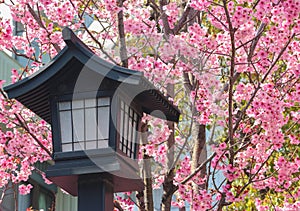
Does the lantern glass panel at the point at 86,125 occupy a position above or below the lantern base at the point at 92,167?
above

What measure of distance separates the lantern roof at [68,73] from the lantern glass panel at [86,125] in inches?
5.9

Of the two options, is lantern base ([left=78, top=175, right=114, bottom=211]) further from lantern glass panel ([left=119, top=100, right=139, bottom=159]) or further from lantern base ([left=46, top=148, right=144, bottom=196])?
lantern glass panel ([left=119, top=100, right=139, bottom=159])

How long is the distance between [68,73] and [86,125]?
0.29 meters

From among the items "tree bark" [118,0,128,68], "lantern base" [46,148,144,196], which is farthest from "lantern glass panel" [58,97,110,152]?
"tree bark" [118,0,128,68]

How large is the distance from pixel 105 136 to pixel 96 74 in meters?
0.32

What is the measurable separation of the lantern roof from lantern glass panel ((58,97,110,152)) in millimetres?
149

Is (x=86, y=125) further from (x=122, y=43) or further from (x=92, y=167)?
(x=122, y=43)

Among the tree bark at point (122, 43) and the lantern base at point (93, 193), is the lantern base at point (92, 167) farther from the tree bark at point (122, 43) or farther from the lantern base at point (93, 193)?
the tree bark at point (122, 43)

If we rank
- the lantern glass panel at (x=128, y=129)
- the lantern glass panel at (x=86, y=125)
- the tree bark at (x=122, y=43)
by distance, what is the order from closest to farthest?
the lantern glass panel at (x=86, y=125) < the lantern glass panel at (x=128, y=129) < the tree bark at (x=122, y=43)

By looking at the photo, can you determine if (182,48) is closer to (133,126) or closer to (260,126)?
(260,126)

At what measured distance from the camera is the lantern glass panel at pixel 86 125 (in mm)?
3117

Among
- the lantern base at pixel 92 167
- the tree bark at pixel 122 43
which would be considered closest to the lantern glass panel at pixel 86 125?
the lantern base at pixel 92 167

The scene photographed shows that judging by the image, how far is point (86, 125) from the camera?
316 cm

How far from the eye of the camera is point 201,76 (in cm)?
515
